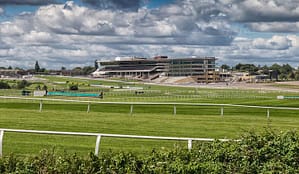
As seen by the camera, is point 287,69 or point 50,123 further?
point 287,69

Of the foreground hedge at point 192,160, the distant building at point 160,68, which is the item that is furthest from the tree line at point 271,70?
the foreground hedge at point 192,160

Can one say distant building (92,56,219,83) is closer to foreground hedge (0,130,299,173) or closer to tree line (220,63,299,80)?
tree line (220,63,299,80)

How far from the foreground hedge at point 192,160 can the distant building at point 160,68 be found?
139494 millimetres

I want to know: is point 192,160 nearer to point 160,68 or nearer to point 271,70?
point 160,68

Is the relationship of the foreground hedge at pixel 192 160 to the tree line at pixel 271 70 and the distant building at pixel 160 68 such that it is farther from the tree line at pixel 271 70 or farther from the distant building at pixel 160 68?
the tree line at pixel 271 70

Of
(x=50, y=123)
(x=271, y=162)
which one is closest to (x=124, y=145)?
(x=271, y=162)

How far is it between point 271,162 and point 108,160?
2414 millimetres

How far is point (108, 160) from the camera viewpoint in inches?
302

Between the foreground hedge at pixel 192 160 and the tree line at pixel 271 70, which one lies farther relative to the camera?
the tree line at pixel 271 70

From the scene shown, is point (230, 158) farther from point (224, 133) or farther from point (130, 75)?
point (130, 75)

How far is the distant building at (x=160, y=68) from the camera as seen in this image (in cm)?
15925

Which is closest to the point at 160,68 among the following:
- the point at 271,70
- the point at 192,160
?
the point at 271,70

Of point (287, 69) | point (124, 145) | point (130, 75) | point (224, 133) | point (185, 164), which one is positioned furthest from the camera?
point (287, 69)

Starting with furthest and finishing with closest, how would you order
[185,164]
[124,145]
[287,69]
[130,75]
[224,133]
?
[287,69] → [130,75] → [224,133] → [124,145] → [185,164]
